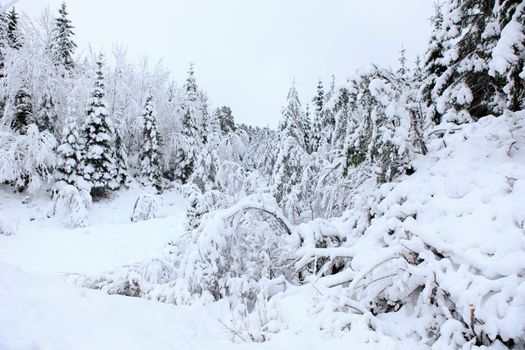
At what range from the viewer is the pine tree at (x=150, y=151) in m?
23.2

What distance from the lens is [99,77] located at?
20234 millimetres

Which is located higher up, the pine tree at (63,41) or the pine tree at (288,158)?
the pine tree at (63,41)

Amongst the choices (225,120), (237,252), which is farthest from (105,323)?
(225,120)

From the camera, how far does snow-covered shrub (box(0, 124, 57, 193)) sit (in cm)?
1716

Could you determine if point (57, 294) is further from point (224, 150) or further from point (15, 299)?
point (224, 150)

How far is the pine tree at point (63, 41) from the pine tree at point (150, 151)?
20.7ft

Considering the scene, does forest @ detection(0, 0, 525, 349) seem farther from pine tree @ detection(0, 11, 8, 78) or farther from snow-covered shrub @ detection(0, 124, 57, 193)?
pine tree @ detection(0, 11, 8, 78)

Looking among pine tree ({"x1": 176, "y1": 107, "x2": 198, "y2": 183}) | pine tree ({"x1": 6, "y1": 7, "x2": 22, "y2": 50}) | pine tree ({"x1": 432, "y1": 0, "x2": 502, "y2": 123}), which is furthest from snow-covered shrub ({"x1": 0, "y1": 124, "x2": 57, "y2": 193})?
pine tree ({"x1": 432, "y1": 0, "x2": 502, "y2": 123})

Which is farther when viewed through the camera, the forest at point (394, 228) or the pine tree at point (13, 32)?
the pine tree at point (13, 32)

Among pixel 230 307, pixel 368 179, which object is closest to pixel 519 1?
pixel 368 179

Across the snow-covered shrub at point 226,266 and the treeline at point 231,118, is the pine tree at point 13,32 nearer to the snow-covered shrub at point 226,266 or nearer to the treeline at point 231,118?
the treeline at point 231,118

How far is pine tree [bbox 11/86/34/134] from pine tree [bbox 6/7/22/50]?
4.13 meters

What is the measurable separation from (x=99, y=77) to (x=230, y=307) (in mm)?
18423

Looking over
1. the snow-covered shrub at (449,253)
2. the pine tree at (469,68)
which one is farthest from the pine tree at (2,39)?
the snow-covered shrub at (449,253)
